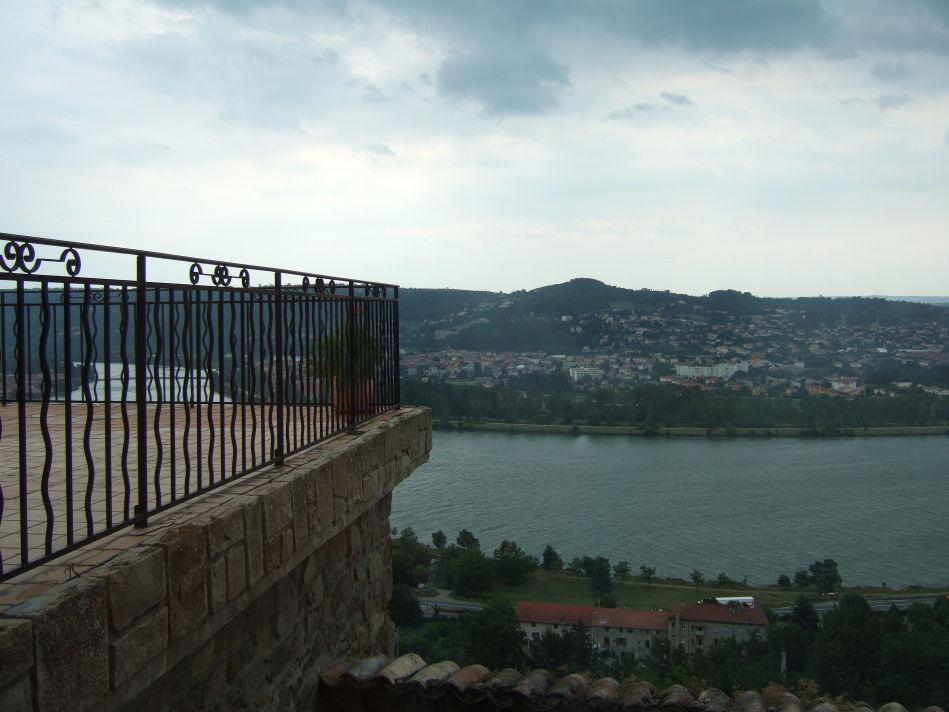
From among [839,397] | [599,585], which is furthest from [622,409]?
[599,585]

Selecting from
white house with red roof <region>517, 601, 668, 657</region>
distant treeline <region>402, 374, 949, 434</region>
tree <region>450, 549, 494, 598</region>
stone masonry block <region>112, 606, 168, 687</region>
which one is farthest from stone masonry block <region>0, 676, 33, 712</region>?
distant treeline <region>402, 374, 949, 434</region>

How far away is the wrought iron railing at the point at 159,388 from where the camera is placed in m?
1.68

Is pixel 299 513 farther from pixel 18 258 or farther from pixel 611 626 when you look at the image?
pixel 611 626

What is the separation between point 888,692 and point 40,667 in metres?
23.4

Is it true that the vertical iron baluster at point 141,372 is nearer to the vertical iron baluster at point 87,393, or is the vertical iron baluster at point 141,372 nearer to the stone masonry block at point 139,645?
the vertical iron baluster at point 87,393

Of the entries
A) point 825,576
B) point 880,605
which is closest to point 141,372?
point 880,605

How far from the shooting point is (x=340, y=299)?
3.37 m

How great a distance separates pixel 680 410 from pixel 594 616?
26516mm

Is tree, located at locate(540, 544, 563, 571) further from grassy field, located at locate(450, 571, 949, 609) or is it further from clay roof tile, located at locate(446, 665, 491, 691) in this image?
clay roof tile, located at locate(446, 665, 491, 691)

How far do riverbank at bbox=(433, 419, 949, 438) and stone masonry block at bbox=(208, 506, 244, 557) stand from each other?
44.4 metres

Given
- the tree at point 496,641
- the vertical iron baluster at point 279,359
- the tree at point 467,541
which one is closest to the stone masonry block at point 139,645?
the vertical iron baluster at point 279,359

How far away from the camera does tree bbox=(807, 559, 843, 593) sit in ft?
86.2

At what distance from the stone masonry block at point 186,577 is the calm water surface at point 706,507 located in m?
27.1

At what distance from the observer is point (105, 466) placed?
225cm
